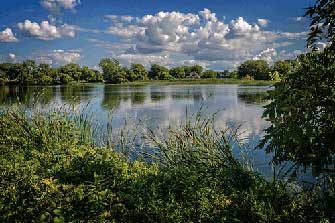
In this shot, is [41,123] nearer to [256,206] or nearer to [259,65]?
[256,206]

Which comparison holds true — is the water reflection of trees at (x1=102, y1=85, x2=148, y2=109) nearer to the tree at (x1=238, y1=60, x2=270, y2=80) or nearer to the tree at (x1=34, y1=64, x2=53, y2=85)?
the tree at (x1=34, y1=64, x2=53, y2=85)

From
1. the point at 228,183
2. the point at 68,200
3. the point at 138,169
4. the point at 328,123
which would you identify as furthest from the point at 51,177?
the point at 328,123

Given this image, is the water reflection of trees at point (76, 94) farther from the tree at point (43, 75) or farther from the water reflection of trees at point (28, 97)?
the tree at point (43, 75)

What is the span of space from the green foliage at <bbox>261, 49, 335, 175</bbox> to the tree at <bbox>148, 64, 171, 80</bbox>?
15755 cm

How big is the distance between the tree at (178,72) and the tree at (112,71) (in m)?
36.5

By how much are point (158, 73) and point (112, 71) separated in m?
27.9

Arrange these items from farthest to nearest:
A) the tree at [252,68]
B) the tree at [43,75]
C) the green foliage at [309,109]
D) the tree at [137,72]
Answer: the tree at [137,72] → the tree at [252,68] → the tree at [43,75] → the green foliage at [309,109]

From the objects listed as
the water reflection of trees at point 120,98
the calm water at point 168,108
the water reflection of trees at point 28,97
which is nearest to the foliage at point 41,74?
the water reflection of trees at point 28,97

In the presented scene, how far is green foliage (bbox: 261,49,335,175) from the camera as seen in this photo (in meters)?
4.91

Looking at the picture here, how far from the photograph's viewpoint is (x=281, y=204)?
552 centimetres

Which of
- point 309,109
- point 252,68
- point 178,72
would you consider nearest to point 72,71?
point 178,72

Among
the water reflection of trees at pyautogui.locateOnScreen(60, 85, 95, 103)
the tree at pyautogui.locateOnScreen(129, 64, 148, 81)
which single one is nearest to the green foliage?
the water reflection of trees at pyautogui.locateOnScreen(60, 85, 95, 103)

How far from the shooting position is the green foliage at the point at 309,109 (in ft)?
16.1

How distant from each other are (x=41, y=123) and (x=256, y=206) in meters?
7.76
